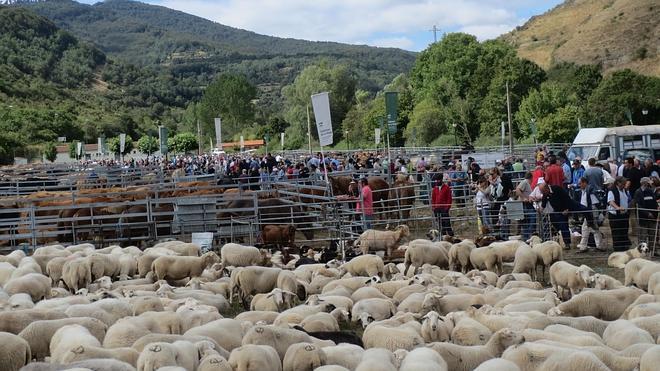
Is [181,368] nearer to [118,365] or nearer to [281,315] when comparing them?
[118,365]

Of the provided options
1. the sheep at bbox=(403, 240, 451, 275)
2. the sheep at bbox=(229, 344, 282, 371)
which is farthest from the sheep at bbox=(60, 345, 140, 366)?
the sheep at bbox=(403, 240, 451, 275)

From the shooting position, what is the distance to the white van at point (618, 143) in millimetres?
29625

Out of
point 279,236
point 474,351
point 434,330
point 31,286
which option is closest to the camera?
point 474,351

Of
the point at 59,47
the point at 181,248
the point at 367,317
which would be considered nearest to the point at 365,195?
the point at 181,248

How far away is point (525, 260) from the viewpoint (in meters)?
14.4

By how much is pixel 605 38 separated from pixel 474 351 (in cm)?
10021

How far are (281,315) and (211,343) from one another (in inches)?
80.1

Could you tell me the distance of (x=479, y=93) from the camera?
78.4 metres

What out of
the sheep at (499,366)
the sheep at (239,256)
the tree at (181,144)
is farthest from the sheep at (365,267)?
the tree at (181,144)

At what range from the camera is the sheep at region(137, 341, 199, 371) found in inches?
310

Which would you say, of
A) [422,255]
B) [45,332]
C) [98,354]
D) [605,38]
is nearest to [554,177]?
[422,255]

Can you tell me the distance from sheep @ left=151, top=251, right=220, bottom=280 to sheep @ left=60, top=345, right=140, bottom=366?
6.31m

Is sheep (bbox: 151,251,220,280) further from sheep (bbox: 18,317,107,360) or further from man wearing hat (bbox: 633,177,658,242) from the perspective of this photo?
man wearing hat (bbox: 633,177,658,242)

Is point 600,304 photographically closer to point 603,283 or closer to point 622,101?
point 603,283
